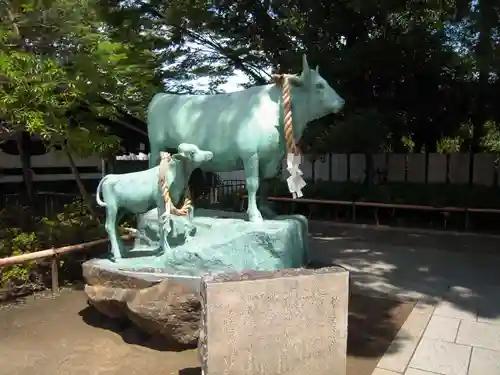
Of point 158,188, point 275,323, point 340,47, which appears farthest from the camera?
point 340,47

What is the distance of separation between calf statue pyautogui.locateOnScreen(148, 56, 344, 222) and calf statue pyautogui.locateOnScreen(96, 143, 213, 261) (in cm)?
39

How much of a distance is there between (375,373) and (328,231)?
6.97 m

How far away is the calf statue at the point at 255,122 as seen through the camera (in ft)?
14.7

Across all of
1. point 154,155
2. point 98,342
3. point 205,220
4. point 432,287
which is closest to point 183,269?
point 205,220

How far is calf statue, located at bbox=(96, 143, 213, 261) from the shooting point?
4.39m

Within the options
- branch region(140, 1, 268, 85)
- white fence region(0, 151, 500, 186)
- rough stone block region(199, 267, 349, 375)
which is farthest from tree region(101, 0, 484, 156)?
rough stone block region(199, 267, 349, 375)

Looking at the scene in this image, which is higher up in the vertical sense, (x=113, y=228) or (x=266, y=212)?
(x=266, y=212)

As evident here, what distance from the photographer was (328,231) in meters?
10.6

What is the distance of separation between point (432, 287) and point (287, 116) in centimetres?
342

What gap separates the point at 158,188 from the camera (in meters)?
4.51

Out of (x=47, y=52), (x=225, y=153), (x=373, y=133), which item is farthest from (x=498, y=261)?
(x=47, y=52)

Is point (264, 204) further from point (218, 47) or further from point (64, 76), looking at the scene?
point (218, 47)

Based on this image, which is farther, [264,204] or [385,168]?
[385,168]

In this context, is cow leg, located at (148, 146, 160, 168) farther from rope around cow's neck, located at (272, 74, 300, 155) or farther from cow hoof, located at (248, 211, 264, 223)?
rope around cow's neck, located at (272, 74, 300, 155)
